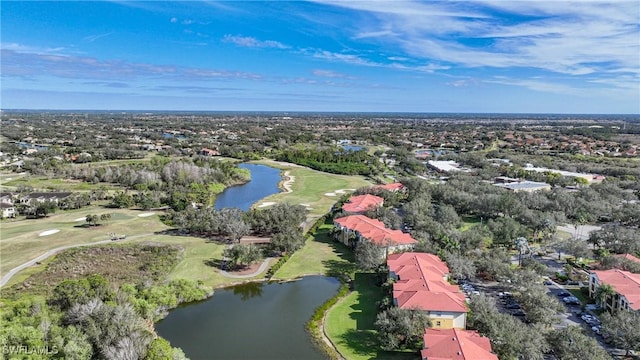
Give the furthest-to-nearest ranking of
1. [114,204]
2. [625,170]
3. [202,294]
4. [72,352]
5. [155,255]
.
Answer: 1. [625,170]
2. [114,204]
3. [155,255]
4. [202,294]
5. [72,352]

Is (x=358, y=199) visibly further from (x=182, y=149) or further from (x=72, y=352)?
(x=182, y=149)

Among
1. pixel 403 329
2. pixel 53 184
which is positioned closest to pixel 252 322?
pixel 403 329

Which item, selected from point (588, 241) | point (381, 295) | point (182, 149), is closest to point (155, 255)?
point (381, 295)

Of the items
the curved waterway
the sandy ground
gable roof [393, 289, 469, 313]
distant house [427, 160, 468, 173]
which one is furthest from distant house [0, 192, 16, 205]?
distant house [427, 160, 468, 173]

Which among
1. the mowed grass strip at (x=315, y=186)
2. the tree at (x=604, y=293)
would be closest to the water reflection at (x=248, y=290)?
the mowed grass strip at (x=315, y=186)

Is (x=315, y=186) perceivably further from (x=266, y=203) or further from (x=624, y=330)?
(x=624, y=330)

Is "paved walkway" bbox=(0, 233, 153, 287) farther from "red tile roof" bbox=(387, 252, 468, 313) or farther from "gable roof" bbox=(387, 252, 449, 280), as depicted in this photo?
"red tile roof" bbox=(387, 252, 468, 313)
